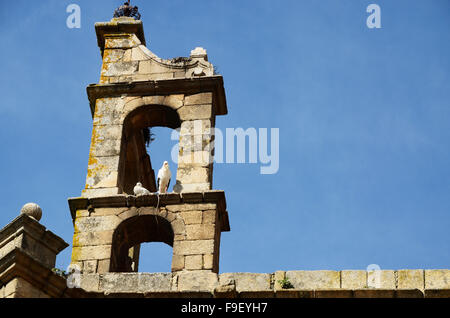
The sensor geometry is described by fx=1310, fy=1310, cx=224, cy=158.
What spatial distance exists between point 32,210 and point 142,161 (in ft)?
25.4

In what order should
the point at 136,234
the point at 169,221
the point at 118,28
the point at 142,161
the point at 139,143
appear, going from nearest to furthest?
the point at 169,221 → the point at 136,234 → the point at 139,143 → the point at 142,161 → the point at 118,28

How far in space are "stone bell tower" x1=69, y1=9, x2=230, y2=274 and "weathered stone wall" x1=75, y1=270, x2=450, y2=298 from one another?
48.6 inches

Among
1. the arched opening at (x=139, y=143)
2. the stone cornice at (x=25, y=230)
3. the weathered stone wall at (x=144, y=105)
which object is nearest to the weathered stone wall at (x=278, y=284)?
the stone cornice at (x=25, y=230)

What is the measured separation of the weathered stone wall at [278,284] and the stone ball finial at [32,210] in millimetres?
2071

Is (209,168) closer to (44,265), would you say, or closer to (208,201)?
(208,201)

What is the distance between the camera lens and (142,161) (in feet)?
82.3

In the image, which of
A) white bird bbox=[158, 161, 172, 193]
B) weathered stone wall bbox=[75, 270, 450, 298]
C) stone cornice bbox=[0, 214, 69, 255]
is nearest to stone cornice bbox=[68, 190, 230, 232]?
white bird bbox=[158, 161, 172, 193]

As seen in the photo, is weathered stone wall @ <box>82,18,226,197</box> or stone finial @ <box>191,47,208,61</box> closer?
weathered stone wall @ <box>82,18,226,197</box>

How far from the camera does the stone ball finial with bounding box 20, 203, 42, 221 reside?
17.4 metres

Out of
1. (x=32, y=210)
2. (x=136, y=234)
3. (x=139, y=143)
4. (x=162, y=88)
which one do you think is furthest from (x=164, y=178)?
(x=32, y=210)

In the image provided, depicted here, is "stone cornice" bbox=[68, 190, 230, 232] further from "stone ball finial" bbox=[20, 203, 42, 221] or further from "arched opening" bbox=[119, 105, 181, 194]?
"stone ball finial" bbox=[20, 203, 42, 221]

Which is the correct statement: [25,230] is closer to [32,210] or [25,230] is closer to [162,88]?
[32,210]

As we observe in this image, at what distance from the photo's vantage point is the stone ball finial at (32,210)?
57.1 feet
